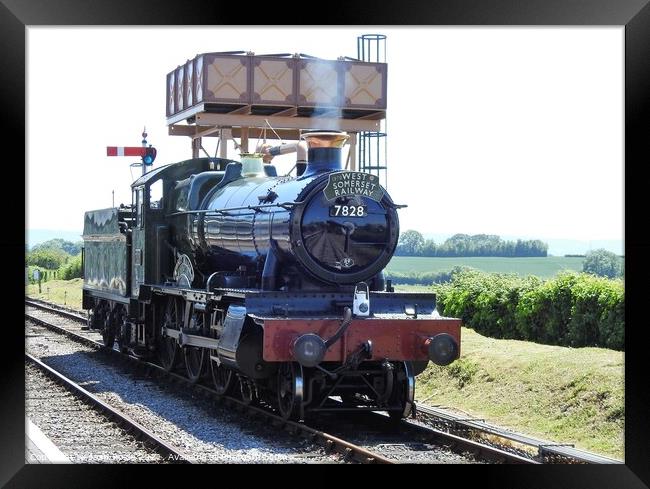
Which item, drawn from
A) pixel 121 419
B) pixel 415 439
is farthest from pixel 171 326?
pixel 415 439

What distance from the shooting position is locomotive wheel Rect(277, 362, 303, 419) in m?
10.6

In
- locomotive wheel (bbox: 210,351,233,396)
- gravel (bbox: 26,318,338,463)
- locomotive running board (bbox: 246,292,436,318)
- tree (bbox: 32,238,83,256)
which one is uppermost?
tree (bbox: 32,238,83,256)

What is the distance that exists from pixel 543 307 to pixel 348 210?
520cm

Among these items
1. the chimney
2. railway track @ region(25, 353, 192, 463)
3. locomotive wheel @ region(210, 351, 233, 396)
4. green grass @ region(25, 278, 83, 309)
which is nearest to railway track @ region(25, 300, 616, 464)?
locomotive wheel @ region(210, 351, 233, 396)

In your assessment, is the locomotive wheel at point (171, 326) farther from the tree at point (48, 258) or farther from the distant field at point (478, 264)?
the tree at point (48, 258)

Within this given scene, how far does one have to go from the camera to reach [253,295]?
1078 cm

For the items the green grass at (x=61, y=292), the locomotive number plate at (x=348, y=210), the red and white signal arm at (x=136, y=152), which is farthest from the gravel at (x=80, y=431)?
the green grass at (x=61, y=292)

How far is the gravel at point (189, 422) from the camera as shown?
31.9 ft

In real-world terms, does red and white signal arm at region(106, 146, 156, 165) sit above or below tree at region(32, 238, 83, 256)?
above

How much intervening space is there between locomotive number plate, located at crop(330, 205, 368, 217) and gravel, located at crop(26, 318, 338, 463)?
2.39m

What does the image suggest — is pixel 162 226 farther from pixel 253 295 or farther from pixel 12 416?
pixel 12 416

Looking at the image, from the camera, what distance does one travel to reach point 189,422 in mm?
11383

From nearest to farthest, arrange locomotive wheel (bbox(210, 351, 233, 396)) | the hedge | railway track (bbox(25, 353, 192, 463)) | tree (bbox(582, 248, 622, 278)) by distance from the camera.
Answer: railway track (bbox(25, 353, 192, 463)) → locomotive wheel (bbox(210, 351, 233, 396)) → the hedge → tree (bbox(582, 248, 622, 278))

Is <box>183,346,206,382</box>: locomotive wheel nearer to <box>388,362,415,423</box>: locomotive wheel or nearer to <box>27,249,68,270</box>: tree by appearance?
<box>388,362,415,423</box>: locomotive wheel
